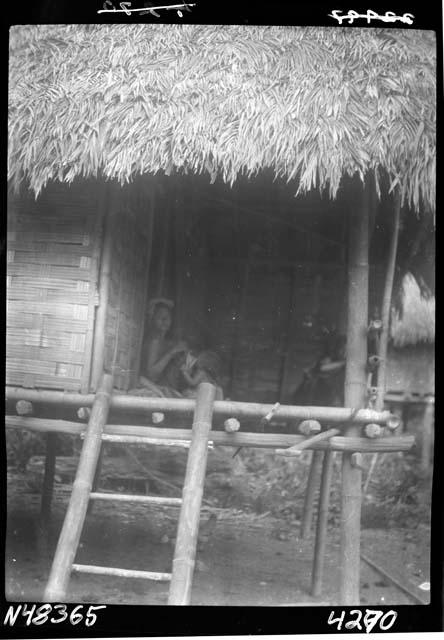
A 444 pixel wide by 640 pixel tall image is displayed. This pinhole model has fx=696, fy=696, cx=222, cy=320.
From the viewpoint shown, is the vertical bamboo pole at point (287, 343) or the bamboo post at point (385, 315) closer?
the bamboo post at point (385, 315)

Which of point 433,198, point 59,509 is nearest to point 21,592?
point 59,509

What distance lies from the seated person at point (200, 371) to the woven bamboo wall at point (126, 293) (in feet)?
0.96

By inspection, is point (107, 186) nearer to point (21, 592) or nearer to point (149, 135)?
point (149, 135)

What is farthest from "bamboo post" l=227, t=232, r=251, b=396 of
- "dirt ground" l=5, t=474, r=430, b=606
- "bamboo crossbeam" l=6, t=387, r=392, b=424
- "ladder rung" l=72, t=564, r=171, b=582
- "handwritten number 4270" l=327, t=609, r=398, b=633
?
"handwritten number 4270" l=327, t=609, r=398, b=633

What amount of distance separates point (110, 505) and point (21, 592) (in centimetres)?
164

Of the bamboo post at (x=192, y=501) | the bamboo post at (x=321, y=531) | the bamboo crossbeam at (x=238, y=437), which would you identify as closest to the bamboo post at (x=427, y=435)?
the bamboo crossbeam at (x=238, y=437)

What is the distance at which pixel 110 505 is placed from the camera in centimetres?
465

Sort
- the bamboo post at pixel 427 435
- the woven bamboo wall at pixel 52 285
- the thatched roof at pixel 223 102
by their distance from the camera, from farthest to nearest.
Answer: the woven bamboo wall at pixel 52 285 < the bamboo post at pixel 427 435 < the thatched roof at pixel 223 102

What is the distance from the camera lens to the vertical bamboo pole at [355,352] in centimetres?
359

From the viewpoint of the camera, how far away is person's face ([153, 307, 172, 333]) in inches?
154

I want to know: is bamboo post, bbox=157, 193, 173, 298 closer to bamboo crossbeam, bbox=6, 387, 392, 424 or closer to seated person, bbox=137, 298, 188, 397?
seated person, bbox=137, 298, 188, 397

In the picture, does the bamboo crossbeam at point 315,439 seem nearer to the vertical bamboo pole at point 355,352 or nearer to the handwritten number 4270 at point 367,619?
the vertical bamboo pole at point 355,352

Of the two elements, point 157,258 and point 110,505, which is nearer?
point 157,258

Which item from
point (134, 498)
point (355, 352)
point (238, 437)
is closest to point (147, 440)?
point (134, 498)
